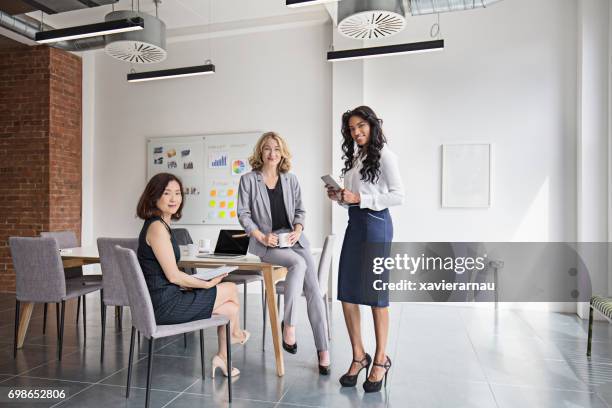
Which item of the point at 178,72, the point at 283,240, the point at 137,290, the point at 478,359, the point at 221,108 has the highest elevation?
the point at 178,72

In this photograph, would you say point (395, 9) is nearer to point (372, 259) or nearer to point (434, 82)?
point (434, 82)

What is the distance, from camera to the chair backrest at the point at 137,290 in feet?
7.75

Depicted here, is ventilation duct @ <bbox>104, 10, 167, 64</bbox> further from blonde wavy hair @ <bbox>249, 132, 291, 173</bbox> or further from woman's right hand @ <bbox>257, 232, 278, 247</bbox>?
woman's right hand @ <bbox>257, 232, 278, 247</bbox>

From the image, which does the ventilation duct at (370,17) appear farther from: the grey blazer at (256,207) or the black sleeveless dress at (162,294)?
the black sleeveless dress at (162,294)

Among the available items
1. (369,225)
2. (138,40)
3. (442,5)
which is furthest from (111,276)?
(442,5)

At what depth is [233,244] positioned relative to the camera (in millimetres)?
3539

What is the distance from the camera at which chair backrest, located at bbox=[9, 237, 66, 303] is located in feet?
11.0

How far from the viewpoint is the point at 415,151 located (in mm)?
5461

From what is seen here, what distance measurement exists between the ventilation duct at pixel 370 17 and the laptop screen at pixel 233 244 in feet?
6.74

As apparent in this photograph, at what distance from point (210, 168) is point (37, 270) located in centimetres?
307

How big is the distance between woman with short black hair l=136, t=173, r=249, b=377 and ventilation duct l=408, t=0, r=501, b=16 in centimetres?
314

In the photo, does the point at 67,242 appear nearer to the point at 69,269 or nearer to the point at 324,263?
the point at 69,269

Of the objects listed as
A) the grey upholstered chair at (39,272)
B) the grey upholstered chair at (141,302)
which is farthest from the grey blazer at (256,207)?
the grey upholstered chair at (39,272)

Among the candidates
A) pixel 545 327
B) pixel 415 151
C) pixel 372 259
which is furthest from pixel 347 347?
pixel 415 151
